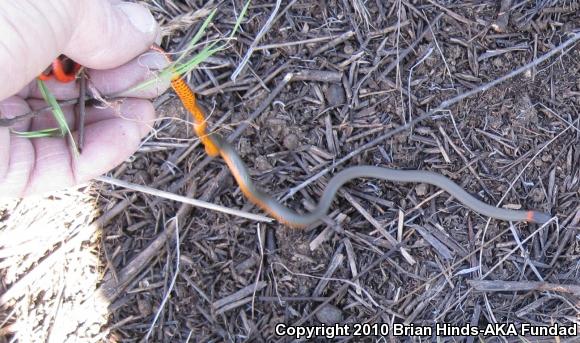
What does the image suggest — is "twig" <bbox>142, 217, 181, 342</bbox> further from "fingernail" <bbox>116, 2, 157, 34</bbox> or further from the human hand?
"fingernail" <bbox>116, 2, 157, 34</bbox>

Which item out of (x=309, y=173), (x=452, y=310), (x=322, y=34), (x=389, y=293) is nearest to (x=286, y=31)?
(x=322, y=34)

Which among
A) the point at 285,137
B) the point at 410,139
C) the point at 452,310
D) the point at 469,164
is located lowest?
the point at 452,310

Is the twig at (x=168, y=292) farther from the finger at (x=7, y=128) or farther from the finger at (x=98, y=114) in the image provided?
the finger at (x=7, y=128)

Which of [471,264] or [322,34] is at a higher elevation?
[322,34]

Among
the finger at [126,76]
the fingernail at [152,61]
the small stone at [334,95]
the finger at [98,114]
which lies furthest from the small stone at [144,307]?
the small stone at [334,95]

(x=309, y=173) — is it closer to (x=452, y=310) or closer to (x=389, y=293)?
(x=389, y=293)
